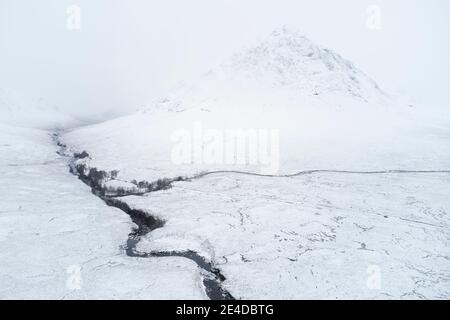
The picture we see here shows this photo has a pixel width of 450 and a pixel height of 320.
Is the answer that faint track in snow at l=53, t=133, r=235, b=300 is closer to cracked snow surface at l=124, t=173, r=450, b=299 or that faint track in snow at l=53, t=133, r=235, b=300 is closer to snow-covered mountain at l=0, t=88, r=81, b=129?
cracked snow surface at l=124, t=173, r=450, b=299

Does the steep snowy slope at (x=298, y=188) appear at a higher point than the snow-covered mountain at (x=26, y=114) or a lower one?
lower

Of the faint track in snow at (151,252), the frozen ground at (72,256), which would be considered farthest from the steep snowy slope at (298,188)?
the frozen ground at (72,256)

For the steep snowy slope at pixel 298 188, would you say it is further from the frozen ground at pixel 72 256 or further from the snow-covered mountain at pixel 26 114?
the snow-covered mountain at pixel 26 114

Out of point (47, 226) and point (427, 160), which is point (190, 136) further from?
point (47, 226)

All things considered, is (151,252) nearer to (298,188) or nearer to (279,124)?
(298,188)

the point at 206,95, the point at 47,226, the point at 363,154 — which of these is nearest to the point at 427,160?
the point at 363,154

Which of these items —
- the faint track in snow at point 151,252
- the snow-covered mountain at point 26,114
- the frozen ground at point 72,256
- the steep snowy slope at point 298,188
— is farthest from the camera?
the snow-covered mountain at point 26,114
